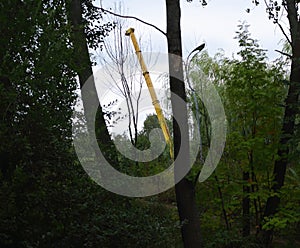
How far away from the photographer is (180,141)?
5410 millimetres

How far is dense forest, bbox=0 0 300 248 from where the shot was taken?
318 cm

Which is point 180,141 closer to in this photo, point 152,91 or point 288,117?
point 288,117

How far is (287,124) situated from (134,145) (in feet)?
9.97

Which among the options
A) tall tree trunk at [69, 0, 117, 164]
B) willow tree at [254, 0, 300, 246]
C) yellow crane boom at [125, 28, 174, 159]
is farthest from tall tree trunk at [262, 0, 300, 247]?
tall tree trunk at [69, 0, 117, 164]

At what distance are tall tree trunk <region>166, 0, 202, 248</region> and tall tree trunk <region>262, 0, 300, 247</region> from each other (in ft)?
3.75

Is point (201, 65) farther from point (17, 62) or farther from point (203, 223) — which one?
point (17, 62)

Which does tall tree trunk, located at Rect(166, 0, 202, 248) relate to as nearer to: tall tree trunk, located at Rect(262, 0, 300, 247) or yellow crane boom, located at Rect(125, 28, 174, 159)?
tall tree trunk, located at Rect(262, 0, 300, 247)

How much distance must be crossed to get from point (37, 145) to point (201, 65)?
241 inches

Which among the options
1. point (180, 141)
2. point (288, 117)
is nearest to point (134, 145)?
point (180, 141)

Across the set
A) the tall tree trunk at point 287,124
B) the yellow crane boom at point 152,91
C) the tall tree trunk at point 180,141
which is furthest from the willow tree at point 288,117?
the yellow crane boom at point 152,91

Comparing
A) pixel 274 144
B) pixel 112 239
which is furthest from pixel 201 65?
pixel 112 239

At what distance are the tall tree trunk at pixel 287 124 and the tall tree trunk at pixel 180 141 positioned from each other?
1144 mm

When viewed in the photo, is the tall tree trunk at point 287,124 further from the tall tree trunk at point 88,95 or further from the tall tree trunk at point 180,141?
the tall tree trunk at point 88,95

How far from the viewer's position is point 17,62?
319 centimetres
